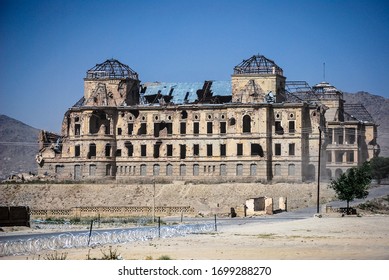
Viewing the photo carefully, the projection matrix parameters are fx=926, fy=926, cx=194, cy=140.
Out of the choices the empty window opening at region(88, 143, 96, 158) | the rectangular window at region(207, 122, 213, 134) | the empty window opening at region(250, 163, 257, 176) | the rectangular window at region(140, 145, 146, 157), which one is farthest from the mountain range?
the empty window opening at region(250, 163, 257, 176)

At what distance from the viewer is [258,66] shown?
252 ft

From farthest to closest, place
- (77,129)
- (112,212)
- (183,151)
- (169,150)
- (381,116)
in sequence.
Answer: (381,116) < (77,129) < (169,150) < (183,151) < (112,212)

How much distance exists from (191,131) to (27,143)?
1835 centimetres

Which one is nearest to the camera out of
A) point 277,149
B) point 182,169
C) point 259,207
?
point 259,207

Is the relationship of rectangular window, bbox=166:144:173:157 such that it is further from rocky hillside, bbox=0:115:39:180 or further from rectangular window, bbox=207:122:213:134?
rocky hillside, bbox=0:115:39:180

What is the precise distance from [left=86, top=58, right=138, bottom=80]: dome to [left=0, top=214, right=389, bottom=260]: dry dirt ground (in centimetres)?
4030

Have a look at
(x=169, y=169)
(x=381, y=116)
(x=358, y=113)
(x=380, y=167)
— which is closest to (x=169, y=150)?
(x=169, y=169)

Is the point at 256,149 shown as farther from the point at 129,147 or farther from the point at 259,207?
the point at 259,207

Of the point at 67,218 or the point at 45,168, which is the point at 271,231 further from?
the point at 45,168

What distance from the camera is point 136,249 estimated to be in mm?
31641

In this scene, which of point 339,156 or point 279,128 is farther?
point 339,156

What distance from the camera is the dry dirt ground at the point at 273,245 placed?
92.3ft

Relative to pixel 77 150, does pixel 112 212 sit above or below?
below
